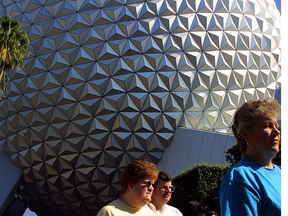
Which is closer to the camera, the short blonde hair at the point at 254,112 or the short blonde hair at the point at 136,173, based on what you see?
the short blonde hair at the point at 254,112

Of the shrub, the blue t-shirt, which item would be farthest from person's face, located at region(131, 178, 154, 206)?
the shrub

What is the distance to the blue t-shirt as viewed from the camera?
2.08 meters

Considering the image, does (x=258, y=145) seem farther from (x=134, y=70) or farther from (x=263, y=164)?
(x=134, y=70)

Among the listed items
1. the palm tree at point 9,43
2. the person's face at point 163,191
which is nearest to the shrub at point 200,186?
the person's face at point 163,191

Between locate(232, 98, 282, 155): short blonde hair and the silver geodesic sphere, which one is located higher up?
the silver geodesic sphere

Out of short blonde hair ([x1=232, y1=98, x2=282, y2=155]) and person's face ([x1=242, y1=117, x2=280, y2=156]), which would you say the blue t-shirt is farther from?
short blonde hair ([x1=232, y1=98, x2=282, y2=155])

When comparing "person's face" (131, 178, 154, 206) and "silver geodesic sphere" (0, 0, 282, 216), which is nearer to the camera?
"person's face" (131, 178, 154, 206)

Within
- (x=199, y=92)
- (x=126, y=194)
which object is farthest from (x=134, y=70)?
(x=126, y=194)

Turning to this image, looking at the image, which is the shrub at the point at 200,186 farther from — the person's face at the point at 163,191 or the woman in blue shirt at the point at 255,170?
the woman in blue shirt at the point at 255,170

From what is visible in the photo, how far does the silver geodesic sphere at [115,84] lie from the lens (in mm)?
16766

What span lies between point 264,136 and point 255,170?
287mm

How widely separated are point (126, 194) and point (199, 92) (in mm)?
14215

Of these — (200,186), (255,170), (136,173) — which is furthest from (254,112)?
(200,186)

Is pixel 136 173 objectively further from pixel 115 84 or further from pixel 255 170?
pixel 115 84
